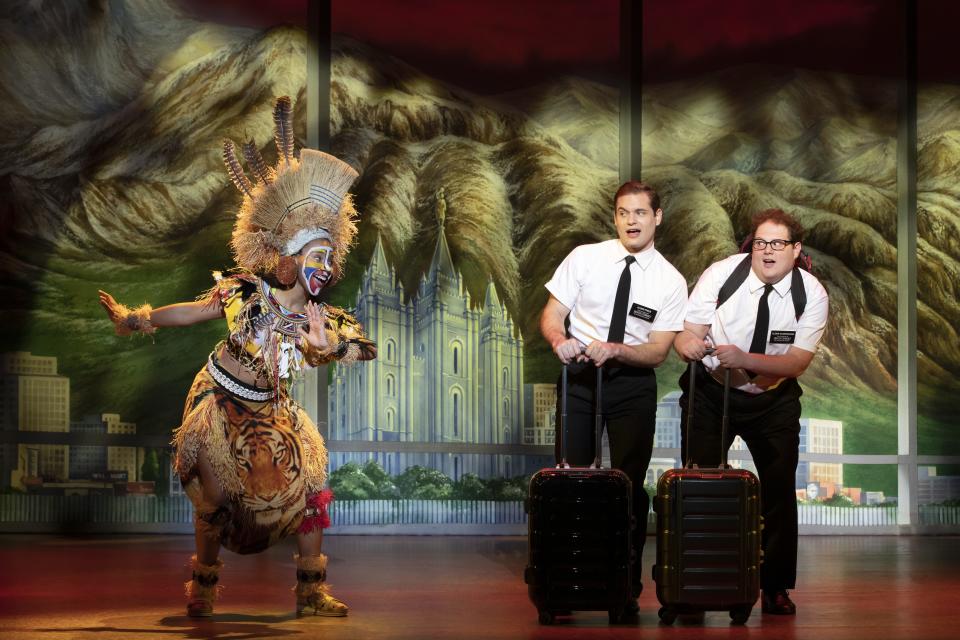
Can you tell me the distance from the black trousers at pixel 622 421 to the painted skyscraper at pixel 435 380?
11.5 feet

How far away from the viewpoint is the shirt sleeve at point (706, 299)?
439 centimetres

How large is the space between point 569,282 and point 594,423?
1.65 feet

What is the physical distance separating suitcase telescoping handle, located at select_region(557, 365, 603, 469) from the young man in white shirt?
1.10 ft

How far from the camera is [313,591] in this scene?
13.9 ft

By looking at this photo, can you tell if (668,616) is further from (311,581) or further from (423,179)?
(423,179)

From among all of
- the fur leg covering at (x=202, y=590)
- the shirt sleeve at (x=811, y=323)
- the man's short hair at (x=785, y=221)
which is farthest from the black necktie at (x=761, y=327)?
the fur leg covering at (x=202, y=590)

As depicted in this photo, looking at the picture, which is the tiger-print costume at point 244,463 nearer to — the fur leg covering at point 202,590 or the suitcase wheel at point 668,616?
the fur leg covering at point 202,590

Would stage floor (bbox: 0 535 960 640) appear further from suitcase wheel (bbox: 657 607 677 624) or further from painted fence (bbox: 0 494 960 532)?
painted fence (bbox: 0 494 960 532)

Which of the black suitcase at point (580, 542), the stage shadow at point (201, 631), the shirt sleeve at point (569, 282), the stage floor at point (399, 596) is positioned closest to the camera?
the stage shadow at point (201, 631)

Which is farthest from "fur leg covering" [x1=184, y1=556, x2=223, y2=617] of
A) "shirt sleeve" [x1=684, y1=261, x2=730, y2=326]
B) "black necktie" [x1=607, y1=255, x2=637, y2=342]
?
"shirt sleeve" [x1=684, y1=261, x2=730, y2=326]

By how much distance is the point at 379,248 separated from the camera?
7902 mm

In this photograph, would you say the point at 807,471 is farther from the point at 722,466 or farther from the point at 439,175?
the point at 722,466

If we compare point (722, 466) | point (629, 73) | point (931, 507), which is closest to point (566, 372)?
point (722, 466)

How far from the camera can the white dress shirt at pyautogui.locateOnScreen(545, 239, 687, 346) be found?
4379 mm
